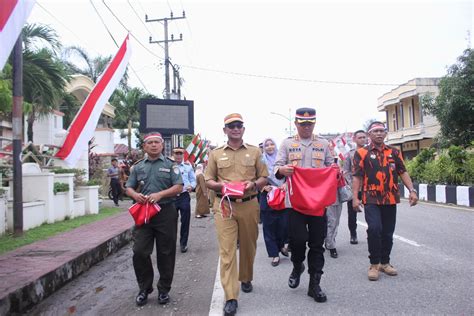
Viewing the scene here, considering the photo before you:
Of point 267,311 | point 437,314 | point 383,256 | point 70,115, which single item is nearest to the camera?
point 437,314

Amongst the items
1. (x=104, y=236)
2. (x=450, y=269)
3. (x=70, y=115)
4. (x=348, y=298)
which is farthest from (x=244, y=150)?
(x=70, y=115)

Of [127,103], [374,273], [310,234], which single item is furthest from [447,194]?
[127,103]

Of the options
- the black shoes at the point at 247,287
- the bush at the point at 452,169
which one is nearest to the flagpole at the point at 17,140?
the black shoes at the point at 247,287

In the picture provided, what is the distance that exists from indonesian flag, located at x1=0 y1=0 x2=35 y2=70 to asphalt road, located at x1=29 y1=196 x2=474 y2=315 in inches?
112

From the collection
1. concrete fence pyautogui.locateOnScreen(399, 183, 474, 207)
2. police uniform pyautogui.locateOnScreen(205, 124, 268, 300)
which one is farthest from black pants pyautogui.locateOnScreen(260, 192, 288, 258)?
concrete fence pyautogui.locateOnScreen(399, 183, 474, 207)

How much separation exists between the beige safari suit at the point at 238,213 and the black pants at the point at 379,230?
1525 millimetres

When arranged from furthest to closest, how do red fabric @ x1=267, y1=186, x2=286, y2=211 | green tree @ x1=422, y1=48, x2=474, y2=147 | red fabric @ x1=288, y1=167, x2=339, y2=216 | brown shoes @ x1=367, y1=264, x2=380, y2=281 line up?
green tree @ x1=422, y1=48, x2=474, y2=147
red fabric @ x1=267, y1=186, x2=286, y2=211
brown shoes @ x1=367, y1=264, x2=380, y2=281
red fabric @ x1=288, y1=167, x2=339, y2=216

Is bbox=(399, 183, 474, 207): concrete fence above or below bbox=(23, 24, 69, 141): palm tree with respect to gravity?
below

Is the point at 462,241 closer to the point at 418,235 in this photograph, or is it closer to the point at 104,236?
the point at 418,235

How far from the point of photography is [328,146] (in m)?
4.86

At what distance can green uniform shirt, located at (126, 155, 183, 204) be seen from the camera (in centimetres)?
477

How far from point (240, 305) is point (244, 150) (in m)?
1.59

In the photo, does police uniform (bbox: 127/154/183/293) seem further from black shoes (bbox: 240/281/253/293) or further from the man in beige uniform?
black shoes (bbox: 240/281/253/293)

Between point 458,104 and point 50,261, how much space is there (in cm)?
1850
